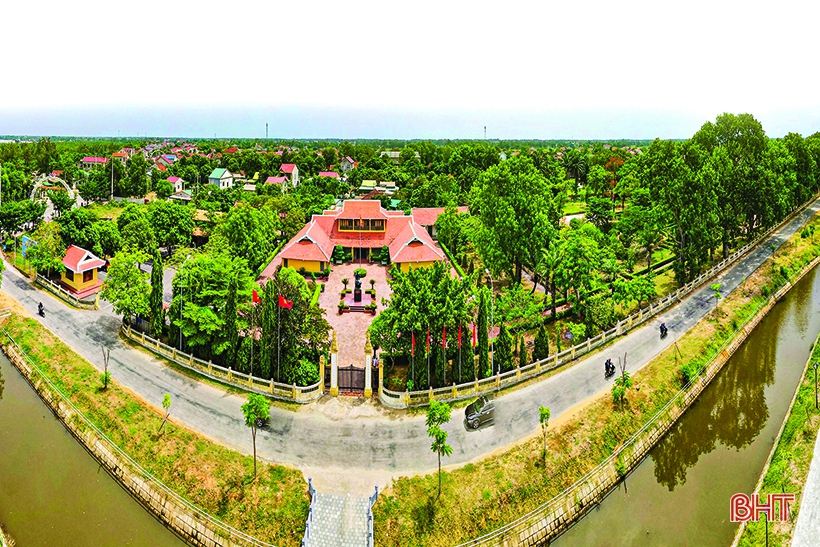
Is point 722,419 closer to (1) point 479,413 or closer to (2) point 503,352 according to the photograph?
(2) point 503,352

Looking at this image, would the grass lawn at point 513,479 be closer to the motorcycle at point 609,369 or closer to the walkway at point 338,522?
the walkway at point 338,522

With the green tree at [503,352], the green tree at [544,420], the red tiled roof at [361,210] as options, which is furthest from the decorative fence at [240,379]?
the red tiled roof at [361,210]

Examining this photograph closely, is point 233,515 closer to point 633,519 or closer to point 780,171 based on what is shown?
point 633,519

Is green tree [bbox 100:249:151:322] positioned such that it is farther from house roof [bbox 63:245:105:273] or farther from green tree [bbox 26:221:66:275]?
green tree [bbox 26:221:66:275]

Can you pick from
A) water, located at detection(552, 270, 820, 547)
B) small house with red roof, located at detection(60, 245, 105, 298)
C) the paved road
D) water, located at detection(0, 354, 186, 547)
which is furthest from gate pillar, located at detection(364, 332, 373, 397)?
small house with red roof, located at detection(60, 245, 105, 298)

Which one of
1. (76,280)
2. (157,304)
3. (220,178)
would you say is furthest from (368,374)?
(220,178)
